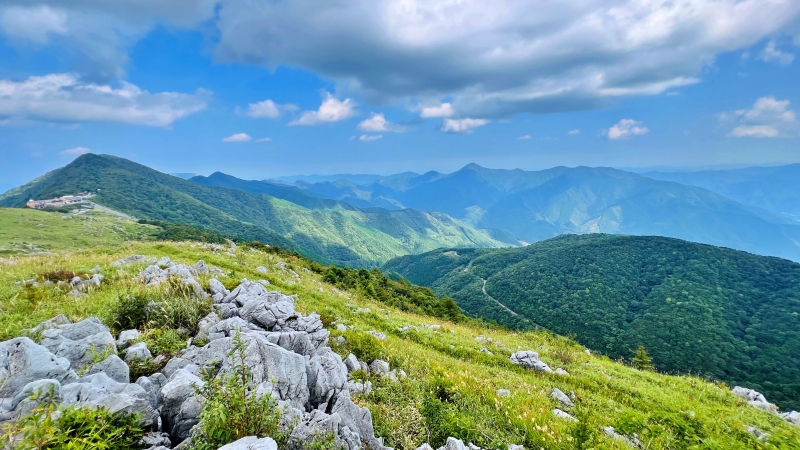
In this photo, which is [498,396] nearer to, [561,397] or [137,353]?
[561,397]

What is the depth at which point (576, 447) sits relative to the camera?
7688 millimetres

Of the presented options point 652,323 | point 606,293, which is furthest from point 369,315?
point 606,293

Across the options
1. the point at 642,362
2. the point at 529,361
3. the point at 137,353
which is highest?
the point at 137,353

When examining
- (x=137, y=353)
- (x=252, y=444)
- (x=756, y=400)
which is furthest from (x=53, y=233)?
(x=756, y=400)

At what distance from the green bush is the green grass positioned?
416ft

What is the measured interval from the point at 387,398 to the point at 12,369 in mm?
7372

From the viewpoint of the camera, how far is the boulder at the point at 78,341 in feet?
22.9

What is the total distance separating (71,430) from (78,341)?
161 inches

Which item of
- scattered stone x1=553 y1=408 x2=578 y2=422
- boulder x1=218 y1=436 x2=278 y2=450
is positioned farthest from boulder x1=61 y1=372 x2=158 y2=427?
scattered stone x1=553 y1=408 x2=578 y2=422

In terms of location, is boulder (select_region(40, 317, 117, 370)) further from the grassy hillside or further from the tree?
the tree

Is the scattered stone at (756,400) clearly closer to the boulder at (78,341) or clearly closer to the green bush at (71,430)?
the green bush at (71,430)

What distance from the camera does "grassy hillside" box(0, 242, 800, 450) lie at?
8.00m

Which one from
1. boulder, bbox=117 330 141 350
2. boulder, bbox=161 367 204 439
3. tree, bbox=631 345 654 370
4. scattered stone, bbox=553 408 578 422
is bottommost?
tree, bbox=631 345 654 370

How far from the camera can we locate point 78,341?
24.0 feet
